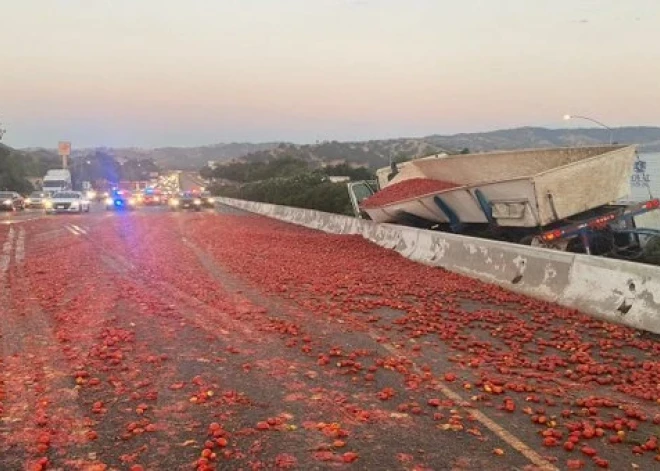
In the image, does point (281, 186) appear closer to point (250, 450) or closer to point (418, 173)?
point (418, 173)

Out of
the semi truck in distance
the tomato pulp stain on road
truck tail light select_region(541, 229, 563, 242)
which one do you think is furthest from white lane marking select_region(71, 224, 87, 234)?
the semi truck in distance

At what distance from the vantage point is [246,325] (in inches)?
Result: 344

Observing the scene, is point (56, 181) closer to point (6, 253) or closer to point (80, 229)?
point (80, 229)

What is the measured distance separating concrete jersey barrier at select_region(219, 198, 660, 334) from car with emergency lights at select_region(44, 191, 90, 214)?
32950mm

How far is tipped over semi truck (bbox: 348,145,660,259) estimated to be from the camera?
14188 millimetres

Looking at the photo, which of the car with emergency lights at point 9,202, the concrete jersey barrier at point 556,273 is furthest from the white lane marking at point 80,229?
the car with emergency lights at point 9,202

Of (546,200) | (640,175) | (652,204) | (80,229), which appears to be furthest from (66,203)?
(652,204)

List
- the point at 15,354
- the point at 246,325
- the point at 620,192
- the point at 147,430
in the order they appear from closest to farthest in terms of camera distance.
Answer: the point at 147,430, the point at 15,354, the point at 246,325, the point at 620,192

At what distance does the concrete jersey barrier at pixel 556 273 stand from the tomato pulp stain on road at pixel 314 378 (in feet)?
1.01

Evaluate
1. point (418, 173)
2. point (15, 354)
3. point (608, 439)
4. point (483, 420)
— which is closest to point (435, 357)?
point (483, 420)

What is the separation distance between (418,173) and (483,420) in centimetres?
1564

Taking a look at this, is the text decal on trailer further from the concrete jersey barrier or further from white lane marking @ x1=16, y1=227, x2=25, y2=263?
white lane marking @ x1=16, y1=227, x2=25, y2=263

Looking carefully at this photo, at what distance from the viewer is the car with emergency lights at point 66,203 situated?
144 ft

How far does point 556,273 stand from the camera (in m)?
10.4
